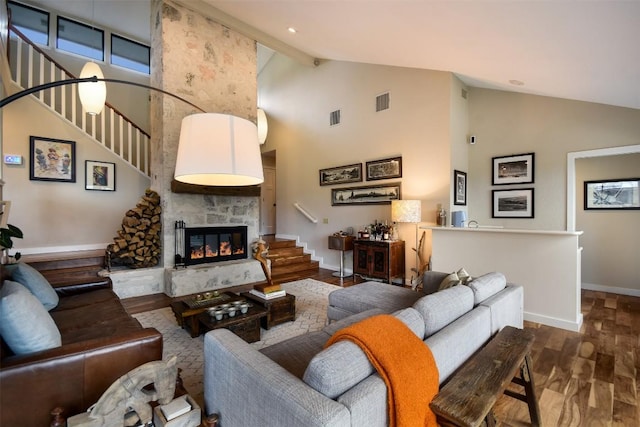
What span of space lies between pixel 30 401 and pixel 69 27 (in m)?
7.31

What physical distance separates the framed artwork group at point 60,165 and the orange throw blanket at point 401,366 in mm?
5702

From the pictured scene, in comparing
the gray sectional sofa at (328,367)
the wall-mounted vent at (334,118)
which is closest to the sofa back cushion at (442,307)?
the gray sectional sofa at (328,367)

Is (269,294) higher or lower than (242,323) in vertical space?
higher

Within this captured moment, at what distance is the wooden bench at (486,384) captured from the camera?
1134mm

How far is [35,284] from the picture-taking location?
90.6 inches

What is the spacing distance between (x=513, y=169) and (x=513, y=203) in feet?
1.80

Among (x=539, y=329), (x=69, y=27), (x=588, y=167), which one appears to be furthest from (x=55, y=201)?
(x=588, y=167)

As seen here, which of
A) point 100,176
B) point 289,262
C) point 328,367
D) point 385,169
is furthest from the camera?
point 289,262

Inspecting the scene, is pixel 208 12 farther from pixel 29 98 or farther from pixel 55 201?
pixel 55 201

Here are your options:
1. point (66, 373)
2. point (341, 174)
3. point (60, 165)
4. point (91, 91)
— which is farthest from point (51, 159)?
point (341, 174)

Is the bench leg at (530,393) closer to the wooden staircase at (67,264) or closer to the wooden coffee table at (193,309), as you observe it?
the wooden coffee table at (193,309)

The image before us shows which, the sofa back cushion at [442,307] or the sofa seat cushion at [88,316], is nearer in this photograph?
the sofa back cushion at [442,307]

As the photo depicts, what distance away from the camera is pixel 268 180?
8.42 metres

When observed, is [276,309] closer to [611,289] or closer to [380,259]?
[380,259]
